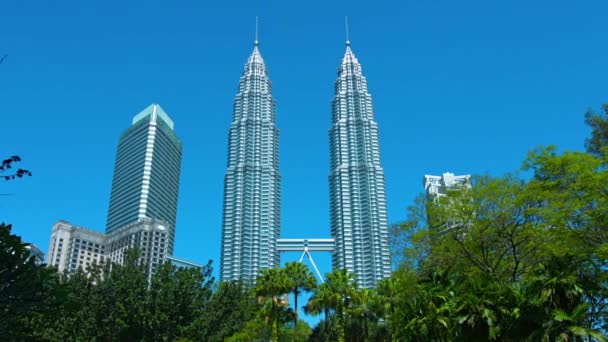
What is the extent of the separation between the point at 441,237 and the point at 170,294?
2258cm

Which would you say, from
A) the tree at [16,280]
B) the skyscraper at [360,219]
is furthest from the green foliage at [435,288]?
the skyscraper at [360,219]

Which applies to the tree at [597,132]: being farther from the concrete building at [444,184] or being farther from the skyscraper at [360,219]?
the skyscraper at [360,219]

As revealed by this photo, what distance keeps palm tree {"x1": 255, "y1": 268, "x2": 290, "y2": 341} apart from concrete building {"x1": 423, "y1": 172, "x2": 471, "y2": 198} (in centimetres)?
1493

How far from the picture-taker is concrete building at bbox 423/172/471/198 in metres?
39.3

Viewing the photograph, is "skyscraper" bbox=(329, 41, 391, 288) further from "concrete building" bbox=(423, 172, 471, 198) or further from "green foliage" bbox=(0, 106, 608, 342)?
"green foliage" bbox=(0, 106, 608, 342)

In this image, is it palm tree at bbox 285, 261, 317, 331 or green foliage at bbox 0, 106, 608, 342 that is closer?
green foliage at bbox 0, 106, 608, 342

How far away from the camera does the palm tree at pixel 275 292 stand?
48281 millimetres

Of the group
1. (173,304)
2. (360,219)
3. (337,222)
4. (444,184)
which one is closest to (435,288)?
(173,304)

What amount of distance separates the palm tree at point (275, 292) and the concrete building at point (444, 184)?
14.9 metres

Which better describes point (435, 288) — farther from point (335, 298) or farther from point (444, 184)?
point (444, 184)

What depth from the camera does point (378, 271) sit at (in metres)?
182

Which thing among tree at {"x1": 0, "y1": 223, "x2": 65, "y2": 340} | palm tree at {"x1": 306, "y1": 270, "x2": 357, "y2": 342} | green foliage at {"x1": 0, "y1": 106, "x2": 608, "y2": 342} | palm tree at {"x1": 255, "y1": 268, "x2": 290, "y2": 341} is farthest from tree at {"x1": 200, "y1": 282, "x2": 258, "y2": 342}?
tree at {"x1": 0, "y1": 223, "x2": 65, "y2": 340}

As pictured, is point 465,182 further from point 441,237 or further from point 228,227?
point 228,227

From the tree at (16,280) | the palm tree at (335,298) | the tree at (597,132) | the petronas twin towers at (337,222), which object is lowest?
the tree at (16,280)
